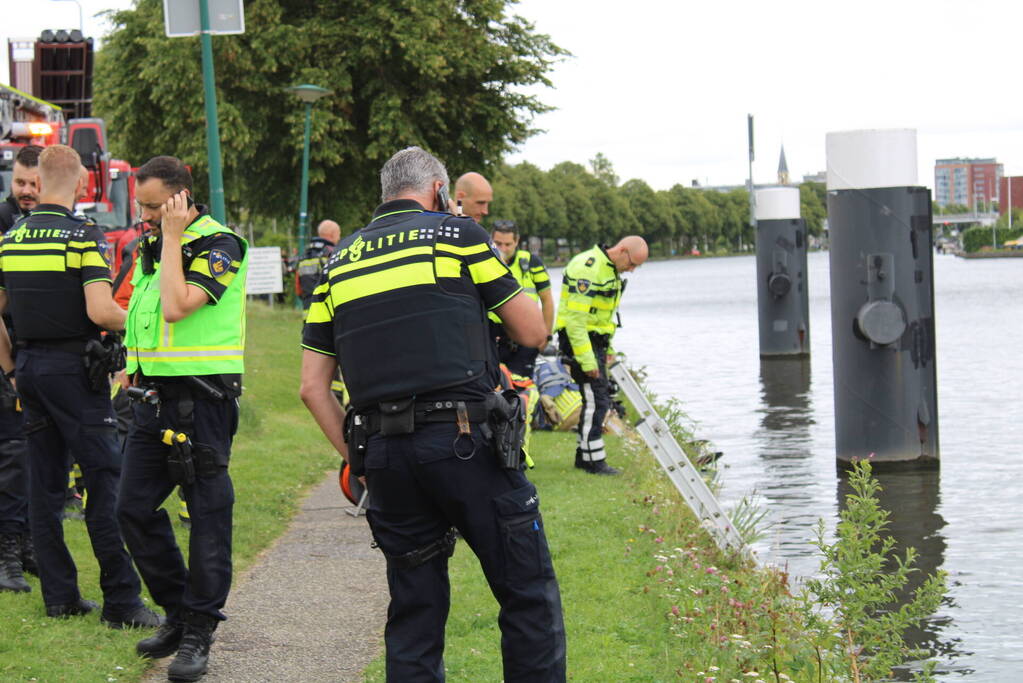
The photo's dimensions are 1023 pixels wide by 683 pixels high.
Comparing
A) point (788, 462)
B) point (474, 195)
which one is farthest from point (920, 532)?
point (474, 195)

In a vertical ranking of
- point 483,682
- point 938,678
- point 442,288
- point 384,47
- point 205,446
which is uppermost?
point 384,47

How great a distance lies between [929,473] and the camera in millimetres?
12164

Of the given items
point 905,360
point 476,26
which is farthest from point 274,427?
point 476,26

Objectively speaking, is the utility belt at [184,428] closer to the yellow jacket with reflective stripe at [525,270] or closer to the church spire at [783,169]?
the yellow jacket with reflective stripe at [525,270]

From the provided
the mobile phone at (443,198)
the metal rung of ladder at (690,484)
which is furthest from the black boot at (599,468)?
the mobile phone at (443,198)

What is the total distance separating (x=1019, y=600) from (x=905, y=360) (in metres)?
4.07

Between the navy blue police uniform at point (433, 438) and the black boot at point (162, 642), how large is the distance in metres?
1.74

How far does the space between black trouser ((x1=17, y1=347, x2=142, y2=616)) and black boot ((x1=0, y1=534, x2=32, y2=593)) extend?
55cm

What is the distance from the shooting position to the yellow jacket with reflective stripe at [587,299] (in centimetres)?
1072

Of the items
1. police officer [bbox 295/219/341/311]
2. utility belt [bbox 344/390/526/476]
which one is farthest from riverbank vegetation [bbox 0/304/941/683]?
police officer [bbox 295/219/341/311]

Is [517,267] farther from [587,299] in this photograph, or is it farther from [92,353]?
[92,353]

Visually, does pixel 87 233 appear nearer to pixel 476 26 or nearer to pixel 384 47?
pixel 384 47

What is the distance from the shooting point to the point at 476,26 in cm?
3484

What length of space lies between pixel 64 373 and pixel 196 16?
6.16 meters
